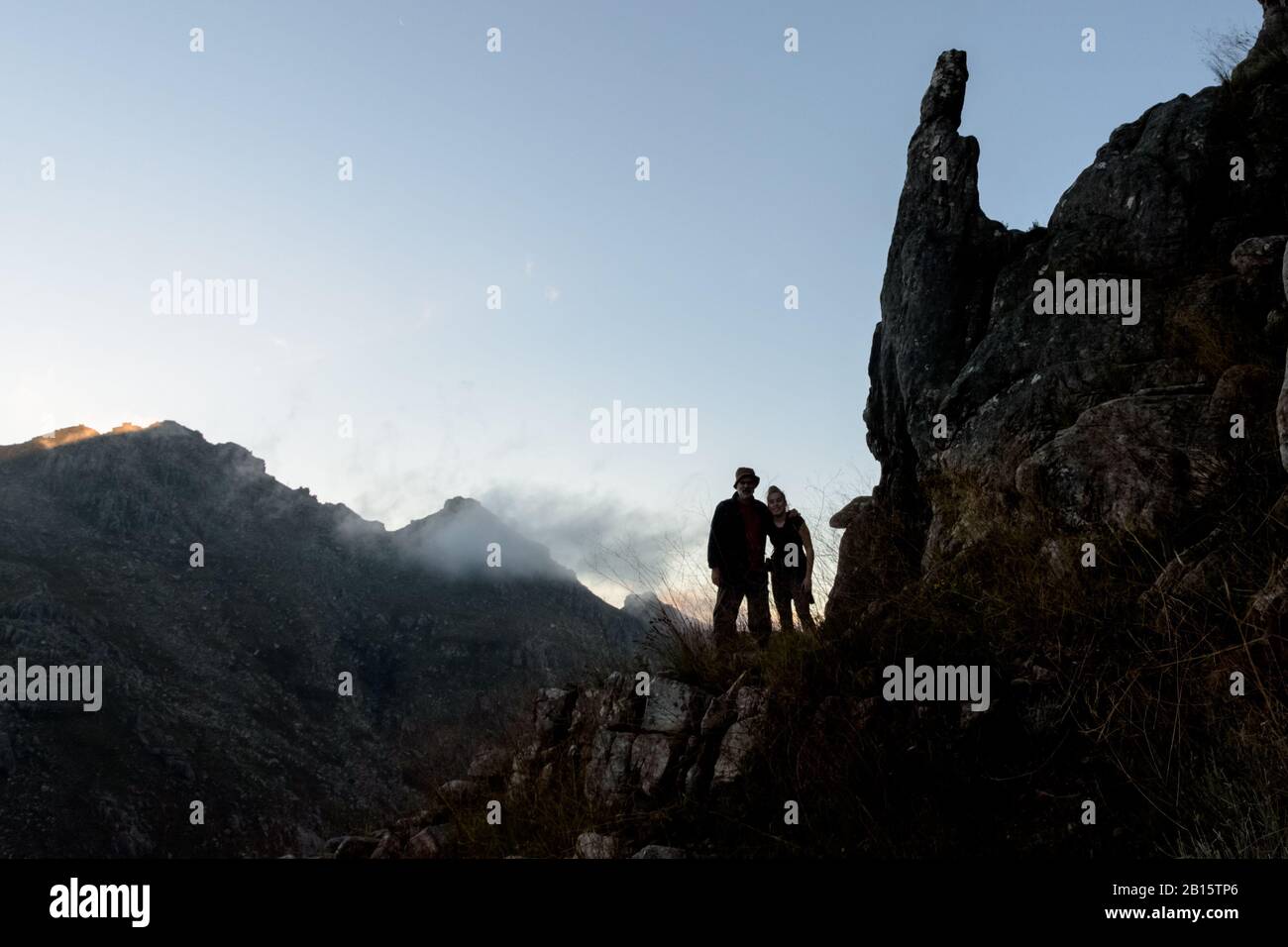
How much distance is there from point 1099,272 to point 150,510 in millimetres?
124261

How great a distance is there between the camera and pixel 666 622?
314 inches

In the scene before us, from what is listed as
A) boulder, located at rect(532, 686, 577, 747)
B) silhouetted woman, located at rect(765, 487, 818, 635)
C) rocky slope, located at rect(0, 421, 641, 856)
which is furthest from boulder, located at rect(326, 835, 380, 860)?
rocky slope, located at rect(0, 421, 641, 856)

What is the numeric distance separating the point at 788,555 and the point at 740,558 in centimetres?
64

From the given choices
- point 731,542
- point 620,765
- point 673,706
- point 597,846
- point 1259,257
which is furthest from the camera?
point 731,542

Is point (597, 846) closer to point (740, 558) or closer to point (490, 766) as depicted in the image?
point (490, 766)

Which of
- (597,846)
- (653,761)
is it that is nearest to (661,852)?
(597,846)

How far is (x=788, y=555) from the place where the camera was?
917 centimetres

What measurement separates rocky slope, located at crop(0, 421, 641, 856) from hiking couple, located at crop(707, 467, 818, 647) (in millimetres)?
40160

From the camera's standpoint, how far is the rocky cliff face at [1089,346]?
257 inches

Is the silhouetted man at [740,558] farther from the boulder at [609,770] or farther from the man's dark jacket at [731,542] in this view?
the boulder at [609,770]

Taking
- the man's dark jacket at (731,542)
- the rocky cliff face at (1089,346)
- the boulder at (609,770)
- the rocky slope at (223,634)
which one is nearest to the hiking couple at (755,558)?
the man's dark jacket at (731,542)

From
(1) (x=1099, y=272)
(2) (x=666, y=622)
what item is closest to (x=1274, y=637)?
(2) (x=666, y=622)

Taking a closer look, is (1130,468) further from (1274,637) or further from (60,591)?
(60,591)
